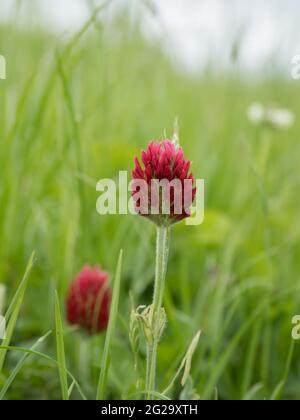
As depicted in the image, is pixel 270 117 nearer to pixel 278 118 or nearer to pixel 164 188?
pixel 278 118

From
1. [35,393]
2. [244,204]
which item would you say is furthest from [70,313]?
[244,204]

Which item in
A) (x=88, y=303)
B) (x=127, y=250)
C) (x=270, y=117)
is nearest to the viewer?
(x=88, y=303)

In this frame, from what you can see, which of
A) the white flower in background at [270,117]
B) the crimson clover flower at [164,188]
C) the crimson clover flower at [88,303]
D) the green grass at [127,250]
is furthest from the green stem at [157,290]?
the white flower in background at [270,117]

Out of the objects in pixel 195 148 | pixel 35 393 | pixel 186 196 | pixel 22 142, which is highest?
pixel 195 148

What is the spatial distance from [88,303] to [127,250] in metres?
0.40

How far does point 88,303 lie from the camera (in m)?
→ 1.19

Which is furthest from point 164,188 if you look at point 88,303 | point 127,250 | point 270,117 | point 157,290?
point 270,117

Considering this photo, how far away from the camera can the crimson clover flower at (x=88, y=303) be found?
3.86ft

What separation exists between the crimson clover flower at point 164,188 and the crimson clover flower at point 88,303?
0.47 m

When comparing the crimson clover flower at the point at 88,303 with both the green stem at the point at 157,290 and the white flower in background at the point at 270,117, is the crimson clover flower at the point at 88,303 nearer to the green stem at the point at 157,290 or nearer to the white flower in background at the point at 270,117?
Answer: the green stem at the point at 157,290

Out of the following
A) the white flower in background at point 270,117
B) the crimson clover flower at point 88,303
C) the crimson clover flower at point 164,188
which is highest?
the white flower in background at point 270,117

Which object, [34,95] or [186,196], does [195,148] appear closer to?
[34,95]
